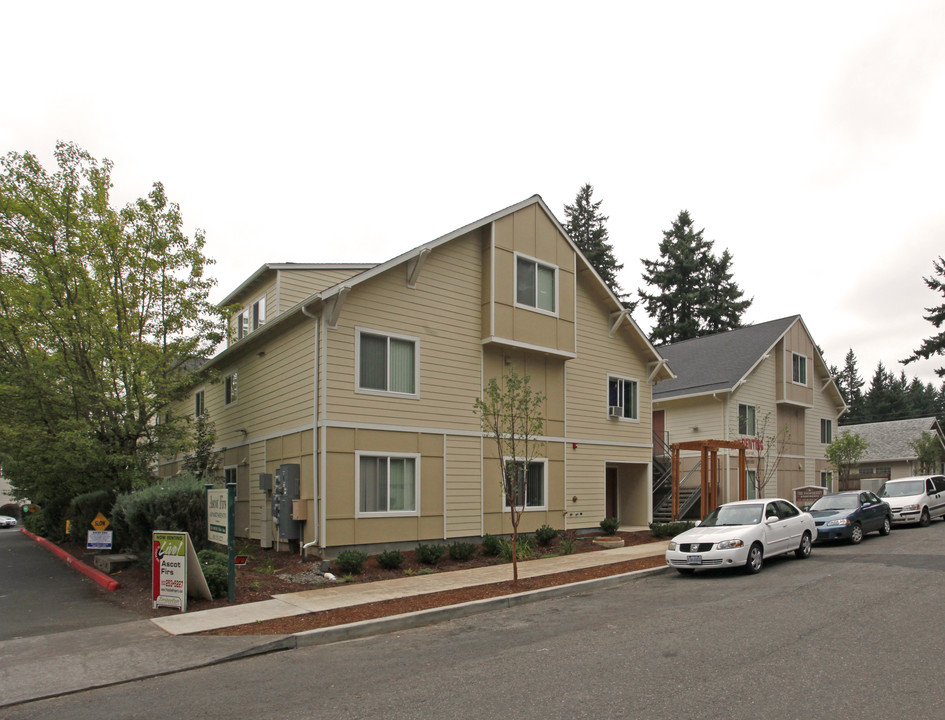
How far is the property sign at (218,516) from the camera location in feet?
39.7

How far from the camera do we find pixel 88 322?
17.8 metres

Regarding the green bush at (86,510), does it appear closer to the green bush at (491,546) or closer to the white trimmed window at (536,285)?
the green bush at (491,546)

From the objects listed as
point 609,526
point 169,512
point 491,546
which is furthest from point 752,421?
point 169,512

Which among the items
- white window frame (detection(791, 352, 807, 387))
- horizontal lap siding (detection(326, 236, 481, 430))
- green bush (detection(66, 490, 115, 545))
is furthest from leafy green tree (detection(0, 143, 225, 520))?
white window frame (detection(791, 352, 807, 387))

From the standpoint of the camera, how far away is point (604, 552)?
60.6 ft

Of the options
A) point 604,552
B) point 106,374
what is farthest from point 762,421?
point 106,374

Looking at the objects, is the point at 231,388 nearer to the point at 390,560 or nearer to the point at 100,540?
the point at 100,540

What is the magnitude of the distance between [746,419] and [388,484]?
19457 mm

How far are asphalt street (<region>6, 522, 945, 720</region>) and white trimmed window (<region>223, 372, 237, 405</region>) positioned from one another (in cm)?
1322

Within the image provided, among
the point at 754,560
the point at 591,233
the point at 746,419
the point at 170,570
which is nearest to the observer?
the point at 170,570

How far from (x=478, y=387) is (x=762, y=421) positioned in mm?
17209

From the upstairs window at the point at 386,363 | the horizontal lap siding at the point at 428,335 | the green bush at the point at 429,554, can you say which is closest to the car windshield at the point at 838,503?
the horizontal lap siding at the point at 428,335

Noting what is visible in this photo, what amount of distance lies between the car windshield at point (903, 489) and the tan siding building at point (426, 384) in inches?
330

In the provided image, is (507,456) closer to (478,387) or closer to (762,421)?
(478,387)
